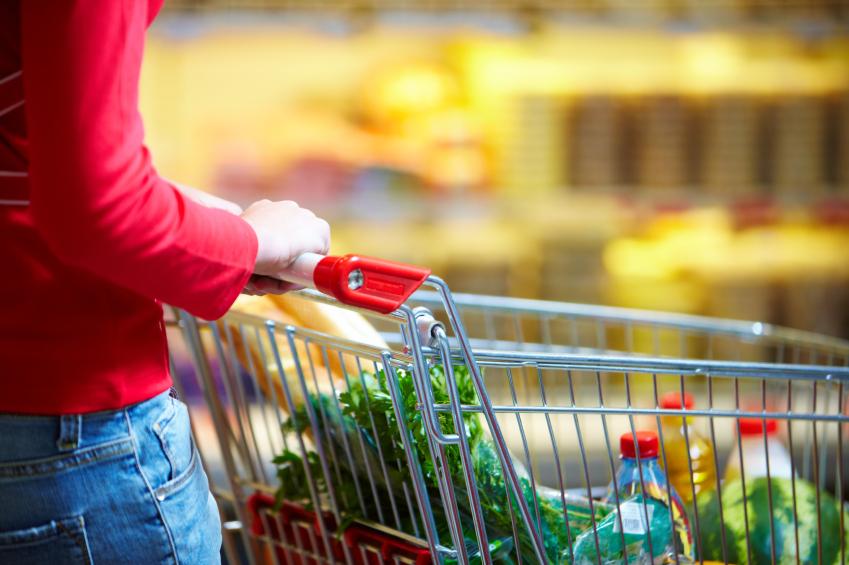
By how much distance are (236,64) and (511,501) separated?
2.46 meters

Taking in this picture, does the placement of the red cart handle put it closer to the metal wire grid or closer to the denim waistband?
the metal wire grid

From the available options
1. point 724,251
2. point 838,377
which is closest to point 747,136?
point 724,251

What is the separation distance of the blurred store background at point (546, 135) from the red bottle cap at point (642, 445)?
2012mm

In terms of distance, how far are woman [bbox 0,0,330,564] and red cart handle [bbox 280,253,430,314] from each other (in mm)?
20

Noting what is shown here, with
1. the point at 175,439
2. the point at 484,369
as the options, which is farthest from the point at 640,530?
the point at 175,439

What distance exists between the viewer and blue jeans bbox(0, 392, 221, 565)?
79 centimetres

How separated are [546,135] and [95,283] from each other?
8.94 feet

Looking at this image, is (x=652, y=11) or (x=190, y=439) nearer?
(x=190, y=439)

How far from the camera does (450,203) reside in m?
3.29

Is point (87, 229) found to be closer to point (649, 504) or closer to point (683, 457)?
point (649, 504)

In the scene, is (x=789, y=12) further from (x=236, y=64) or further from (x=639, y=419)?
(x=236, y=64)

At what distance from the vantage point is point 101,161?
70 centimetres

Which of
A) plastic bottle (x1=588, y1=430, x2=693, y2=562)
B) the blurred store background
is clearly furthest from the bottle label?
the blurred store background

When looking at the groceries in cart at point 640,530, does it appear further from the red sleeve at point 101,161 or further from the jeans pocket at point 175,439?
the red sleeve at point 101,161
